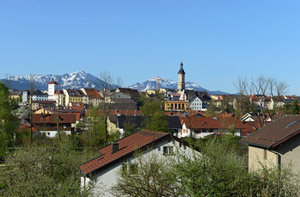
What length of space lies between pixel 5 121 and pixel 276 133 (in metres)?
28.3

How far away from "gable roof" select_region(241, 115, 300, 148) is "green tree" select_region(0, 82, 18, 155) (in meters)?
25.0

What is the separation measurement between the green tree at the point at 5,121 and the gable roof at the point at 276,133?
25.0 metres

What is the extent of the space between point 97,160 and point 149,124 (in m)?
34.2

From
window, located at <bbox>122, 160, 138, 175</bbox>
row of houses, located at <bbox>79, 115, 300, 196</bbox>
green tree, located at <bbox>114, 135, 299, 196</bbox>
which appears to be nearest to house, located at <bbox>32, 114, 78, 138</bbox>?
row of houses, located at <bbox>79, 115, 300, 196</bbox>

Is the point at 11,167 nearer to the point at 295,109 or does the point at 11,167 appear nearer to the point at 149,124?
the point at 149,124

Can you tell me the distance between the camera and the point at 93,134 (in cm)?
5291

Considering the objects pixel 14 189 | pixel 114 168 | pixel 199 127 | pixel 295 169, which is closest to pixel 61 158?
pixel 114 168

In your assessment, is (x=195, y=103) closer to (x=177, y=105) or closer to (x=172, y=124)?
(x=177, y=105)

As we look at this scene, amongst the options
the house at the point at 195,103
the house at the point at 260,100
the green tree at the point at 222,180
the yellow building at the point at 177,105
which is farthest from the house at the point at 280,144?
the house at the point at 195,103

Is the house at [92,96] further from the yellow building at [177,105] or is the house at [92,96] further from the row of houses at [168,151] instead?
the row of houses at [168,151]

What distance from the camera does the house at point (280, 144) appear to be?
2052 cm

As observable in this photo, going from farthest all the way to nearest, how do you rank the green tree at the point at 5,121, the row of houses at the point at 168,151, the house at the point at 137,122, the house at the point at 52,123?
the house at the point at 137,122 < the house at the point at 52,123 < the green tree at the point at 5,121 < the row of houses at the point at 168,151

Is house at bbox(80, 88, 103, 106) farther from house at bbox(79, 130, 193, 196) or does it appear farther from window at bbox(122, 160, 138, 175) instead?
window at bbox(122, 160, 138, 175)

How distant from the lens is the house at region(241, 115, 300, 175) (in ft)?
67.3
